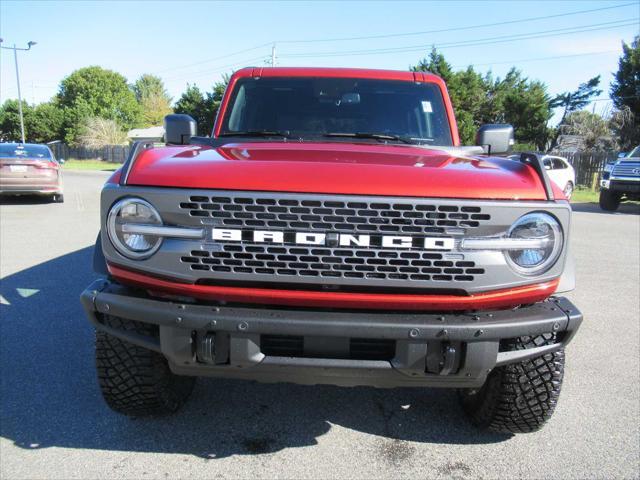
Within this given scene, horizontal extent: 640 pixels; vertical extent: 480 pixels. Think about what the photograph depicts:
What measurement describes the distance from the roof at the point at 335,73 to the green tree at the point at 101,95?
7438 centimetres

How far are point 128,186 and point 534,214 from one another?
1.70 metres

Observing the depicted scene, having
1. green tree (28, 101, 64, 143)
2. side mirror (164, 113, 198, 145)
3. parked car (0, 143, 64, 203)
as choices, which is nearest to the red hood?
side mirror (164, 113, 198, 145)

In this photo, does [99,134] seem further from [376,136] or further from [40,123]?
[376,136]

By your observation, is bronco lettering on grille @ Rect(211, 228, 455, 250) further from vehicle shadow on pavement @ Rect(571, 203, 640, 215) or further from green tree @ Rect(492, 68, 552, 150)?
green tree @ Rect(492, 68, 552, 150)

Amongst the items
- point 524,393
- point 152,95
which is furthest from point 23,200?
point 152,95

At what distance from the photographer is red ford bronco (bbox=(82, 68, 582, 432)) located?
2.12 meters

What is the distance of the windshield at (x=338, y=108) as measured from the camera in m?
3.69

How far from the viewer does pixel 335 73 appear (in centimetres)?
397

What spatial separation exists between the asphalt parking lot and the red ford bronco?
1.96ft

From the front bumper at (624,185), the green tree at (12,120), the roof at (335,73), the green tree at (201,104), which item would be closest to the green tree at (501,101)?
the green tree at (201,104)

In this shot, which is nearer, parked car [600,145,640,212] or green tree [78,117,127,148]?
parked car [600,145,640,212]

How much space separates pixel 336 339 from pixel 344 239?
40 cm

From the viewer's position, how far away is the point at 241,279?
7.09 feet

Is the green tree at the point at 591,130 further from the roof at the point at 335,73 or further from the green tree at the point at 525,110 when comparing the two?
the roof at the point at 335,73
